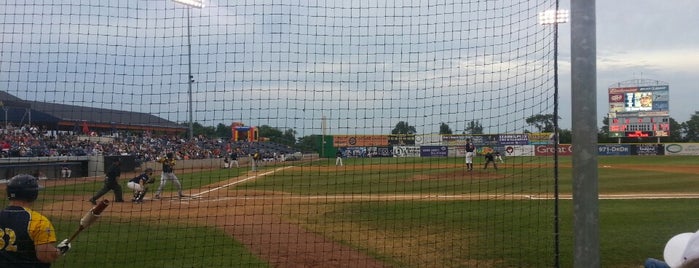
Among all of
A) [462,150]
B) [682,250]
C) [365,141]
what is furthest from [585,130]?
[462,150]

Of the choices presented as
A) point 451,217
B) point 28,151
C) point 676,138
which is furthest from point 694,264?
point 676,138

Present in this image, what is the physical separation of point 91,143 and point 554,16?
23149 mm

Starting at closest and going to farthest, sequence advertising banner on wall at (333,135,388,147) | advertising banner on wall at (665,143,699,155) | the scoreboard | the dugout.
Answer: the dugout → advertising banner on wall at (333,135,388,147) → the scoreboard → advertising banner on wall at (665,143,699,155)

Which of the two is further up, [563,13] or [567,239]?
[563,13]

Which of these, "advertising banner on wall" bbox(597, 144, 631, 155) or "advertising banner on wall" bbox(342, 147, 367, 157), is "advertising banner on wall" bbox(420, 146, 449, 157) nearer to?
"advertising banner on wall" bbox(342, 147, 367, 157)

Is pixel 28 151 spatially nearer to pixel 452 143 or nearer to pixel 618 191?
pixel 618 191

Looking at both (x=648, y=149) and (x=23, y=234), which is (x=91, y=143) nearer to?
(x=23, y=234)

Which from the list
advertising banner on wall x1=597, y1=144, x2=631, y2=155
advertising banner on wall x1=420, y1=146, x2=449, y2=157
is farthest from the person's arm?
advertising banner on wall x1=597, y1=144, x2=631, y2=155

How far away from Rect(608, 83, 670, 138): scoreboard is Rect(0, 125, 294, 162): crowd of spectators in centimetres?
3688

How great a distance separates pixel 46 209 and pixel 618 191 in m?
16.2

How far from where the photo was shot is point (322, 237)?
9.12 meters

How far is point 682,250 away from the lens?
1.99 metres

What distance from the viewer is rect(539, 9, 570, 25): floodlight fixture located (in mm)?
5215

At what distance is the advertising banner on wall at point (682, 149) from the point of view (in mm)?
48062
